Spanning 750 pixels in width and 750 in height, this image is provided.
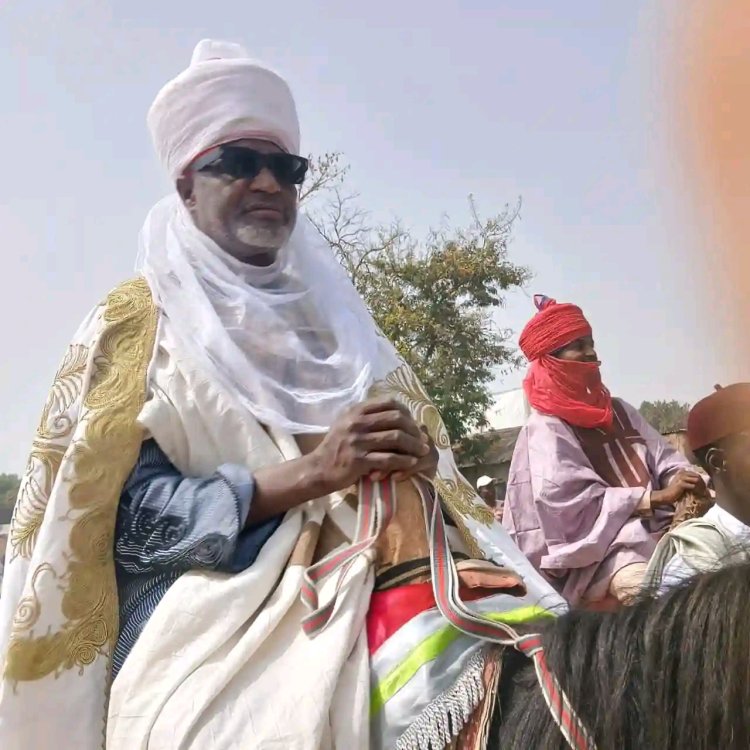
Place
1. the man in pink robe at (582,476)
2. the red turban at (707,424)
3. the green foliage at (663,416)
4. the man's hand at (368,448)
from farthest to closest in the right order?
1. the green foliage at (663,416)
2. the man in pink robe at (582,476)
3. the red turban at (707,424)
4. the man's hand at (368,448)

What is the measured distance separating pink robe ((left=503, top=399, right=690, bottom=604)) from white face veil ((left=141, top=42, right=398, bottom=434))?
1537 mm

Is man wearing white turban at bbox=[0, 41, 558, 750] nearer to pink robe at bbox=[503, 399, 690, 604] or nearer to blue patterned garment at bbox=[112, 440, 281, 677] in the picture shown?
blue patterned garment at bbox=[112, 440, 281, 677]

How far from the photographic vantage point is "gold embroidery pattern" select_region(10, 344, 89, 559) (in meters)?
2.21

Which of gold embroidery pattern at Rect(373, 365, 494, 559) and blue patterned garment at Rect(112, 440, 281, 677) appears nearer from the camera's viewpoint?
blue patterned garment at Rect(112, 440, 281, 677)

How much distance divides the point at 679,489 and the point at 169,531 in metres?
2.33

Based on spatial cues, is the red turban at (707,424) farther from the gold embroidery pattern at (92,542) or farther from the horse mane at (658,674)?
the gold embroidery pattern at (92,542)

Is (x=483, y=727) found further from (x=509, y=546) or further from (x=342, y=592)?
(x=509, y=546)

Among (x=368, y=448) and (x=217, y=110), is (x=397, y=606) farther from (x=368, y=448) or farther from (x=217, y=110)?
(x=217, y=110)

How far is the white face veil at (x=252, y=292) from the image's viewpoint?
2.29m

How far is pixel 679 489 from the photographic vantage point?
143 inches

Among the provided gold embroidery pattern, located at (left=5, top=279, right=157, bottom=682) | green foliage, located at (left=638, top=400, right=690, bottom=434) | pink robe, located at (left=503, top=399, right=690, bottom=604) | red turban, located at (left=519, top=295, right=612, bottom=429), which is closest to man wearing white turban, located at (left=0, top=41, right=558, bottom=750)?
gold embroidery pattern, located at (left=5, top=279, right=157, bottom=682)

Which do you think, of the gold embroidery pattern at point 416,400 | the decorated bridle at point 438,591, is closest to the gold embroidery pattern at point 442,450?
the gold embroidery pattern at point 416,400

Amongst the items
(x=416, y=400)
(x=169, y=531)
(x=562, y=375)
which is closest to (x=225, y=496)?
(x=169, y=531)

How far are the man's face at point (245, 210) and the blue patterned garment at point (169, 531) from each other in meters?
0.65
